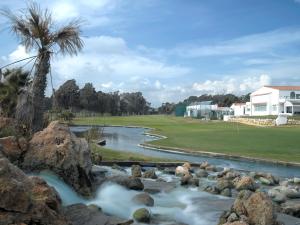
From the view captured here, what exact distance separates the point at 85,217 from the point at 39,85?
31.9 ft

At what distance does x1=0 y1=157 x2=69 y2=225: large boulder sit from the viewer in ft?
32.6

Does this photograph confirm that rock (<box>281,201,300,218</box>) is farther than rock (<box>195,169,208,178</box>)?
No

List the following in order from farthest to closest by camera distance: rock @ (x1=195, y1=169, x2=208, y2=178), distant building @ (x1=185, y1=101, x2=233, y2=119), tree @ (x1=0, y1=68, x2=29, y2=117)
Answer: distant building @ (x1=185, y1=101, x2=233, y2=119), tree @ (x1=0, y1=68, x2=29, y2=117), rock @ (x1=195, y1=169, x2=208, y2=178)

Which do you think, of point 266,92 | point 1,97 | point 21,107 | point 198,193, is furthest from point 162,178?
point 266,92

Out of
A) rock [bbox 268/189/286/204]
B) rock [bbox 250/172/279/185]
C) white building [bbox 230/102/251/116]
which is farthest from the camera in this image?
white building [bbox 230/102/251/116]

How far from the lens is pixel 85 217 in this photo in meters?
14.2

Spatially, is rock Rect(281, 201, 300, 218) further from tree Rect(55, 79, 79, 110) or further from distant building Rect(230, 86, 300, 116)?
tree Rect(55, 79, 79, 110)

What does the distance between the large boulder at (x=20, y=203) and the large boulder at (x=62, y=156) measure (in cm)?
737

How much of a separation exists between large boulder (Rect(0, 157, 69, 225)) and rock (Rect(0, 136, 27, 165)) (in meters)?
7.04

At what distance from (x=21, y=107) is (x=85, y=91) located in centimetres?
15337

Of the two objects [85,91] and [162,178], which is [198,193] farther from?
[85,91]

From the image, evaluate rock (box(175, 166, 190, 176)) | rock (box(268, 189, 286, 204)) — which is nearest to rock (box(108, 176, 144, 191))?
rock (box(268, 189, 286, 204))

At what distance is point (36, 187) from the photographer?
11742 mm

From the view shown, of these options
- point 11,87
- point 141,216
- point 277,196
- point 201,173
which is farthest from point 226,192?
point 11,87
